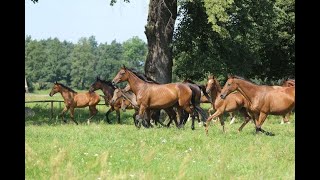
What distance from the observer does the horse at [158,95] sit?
18094 millimetres

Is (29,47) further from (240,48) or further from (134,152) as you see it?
(134,152)

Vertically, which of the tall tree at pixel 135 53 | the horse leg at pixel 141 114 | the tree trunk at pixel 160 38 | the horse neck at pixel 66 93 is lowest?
the horse leg at pixel 141 114

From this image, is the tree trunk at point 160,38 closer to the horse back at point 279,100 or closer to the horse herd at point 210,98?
the horse herd at point 210,98

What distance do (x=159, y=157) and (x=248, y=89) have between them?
20.9 ft

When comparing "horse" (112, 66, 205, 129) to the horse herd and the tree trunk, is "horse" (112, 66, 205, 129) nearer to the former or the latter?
the horse herd

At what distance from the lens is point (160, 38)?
2666 centimetres

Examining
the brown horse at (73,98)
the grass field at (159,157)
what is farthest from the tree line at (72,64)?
the grass field at (159,157)

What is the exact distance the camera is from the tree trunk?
26047 millimetres

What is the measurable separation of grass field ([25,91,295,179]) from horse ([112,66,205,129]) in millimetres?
2899

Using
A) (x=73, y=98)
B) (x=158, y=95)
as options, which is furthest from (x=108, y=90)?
(x=158, y=95)

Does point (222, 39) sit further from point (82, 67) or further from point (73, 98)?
point (82, 67)
